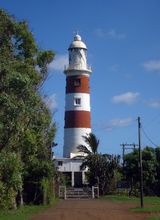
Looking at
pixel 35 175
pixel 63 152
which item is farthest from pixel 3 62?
pixel 63 152

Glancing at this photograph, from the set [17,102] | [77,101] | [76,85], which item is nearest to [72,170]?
[77,101]

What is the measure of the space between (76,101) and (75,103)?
0.37 meters

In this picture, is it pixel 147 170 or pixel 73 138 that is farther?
pixel 73 138

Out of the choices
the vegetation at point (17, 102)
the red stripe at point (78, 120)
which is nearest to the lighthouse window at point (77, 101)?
the red stripe at point (78, 120)

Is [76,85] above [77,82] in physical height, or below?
below

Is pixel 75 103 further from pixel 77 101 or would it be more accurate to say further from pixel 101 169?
pixel 101 169

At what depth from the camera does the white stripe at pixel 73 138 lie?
71625mm

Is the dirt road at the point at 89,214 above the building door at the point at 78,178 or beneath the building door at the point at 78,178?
beneath

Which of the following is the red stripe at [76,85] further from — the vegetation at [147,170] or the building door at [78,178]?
the vegetation at [147,170]

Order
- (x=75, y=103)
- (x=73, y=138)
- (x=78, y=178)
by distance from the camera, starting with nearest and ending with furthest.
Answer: (x=75, y=103) < (x=73, y=138) < (x=78, y=178)

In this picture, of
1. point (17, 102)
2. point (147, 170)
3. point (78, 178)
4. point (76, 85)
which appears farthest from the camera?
point (78, 178)

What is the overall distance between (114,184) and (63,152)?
38.4 ft

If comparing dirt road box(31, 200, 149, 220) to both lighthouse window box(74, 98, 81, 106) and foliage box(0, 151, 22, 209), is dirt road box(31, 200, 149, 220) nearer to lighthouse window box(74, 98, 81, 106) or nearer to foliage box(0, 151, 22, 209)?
foliage box(0, 151, 22, 209)

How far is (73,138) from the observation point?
237 ft
